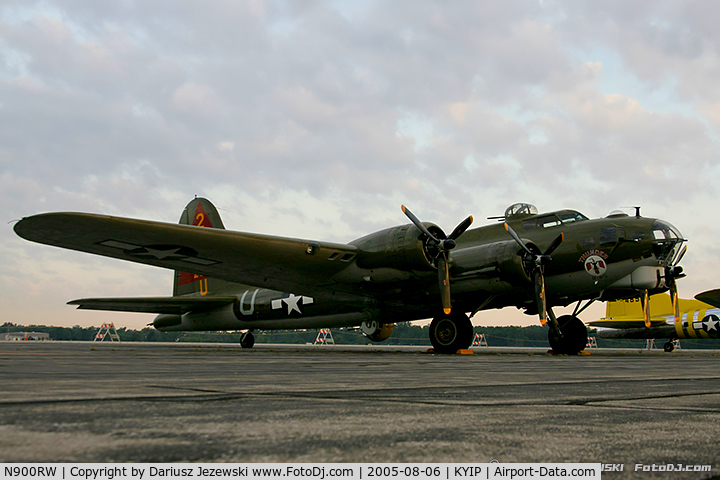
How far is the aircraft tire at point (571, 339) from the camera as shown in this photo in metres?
16.9

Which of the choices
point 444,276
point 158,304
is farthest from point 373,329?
point 158,304

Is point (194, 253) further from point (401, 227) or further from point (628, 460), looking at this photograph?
point (628, 460)

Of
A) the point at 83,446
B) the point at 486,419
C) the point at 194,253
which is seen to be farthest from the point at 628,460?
the point at 194,253

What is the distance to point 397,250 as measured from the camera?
1339cm

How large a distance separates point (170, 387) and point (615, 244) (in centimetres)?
1391

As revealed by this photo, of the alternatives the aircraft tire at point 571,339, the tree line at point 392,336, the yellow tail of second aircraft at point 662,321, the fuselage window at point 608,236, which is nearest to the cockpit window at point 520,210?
the fuselage window at point 608,236

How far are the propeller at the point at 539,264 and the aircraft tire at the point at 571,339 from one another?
328cm

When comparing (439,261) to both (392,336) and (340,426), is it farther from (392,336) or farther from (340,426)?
(392,336)

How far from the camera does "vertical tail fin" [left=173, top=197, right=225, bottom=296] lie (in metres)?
22.9

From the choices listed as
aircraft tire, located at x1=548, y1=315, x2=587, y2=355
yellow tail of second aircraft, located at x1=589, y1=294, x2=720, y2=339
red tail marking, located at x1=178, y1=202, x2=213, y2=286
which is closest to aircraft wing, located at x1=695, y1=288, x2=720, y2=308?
yellow tail of second aircraft, located at x1=589, y1=294, x2=720, y2=339

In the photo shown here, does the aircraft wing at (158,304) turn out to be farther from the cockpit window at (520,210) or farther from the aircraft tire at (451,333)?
Result: the cockpit window at (520,210)

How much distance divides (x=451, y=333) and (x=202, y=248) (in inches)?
271

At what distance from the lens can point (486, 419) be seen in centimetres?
209

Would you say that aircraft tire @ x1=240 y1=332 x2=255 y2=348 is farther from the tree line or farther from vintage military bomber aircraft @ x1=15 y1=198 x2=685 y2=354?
the tree line
